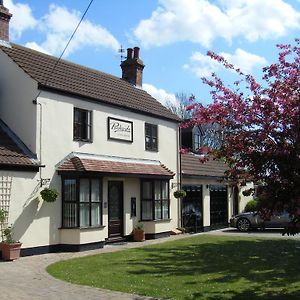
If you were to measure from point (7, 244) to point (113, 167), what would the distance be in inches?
224

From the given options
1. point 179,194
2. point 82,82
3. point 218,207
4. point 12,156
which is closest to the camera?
point 12,156

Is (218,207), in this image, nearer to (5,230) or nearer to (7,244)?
(5,230)

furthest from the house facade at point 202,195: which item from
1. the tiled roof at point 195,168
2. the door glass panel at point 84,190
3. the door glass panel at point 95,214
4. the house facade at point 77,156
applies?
the door glass panel at point 84,190

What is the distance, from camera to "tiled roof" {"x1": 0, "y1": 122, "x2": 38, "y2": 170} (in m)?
14.9

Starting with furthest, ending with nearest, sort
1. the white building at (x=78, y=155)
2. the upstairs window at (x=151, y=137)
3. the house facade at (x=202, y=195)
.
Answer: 1. the house facade at (x=202, y=195)
2. the upstairs window at (x=151, y=137)
3. the white building at (x=78, y=155)

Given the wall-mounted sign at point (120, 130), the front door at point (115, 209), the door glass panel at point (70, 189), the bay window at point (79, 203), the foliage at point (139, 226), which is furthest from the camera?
the foliage at point (139, 226)

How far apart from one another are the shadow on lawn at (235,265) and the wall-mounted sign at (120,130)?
16.0 feet

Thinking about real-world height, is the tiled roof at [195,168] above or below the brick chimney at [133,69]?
below

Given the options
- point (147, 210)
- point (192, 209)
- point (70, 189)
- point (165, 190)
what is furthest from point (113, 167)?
point (192, 209)

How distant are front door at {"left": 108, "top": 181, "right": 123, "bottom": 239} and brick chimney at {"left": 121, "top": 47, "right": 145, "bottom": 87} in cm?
732

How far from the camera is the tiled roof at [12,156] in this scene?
48.9 ft

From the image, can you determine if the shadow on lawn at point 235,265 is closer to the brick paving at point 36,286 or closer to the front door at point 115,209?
the brick paving at point 36,286

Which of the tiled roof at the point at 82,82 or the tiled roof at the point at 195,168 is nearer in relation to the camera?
the tiled roof at the point at 82,82

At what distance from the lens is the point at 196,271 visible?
1234cm
